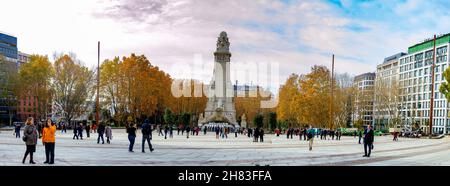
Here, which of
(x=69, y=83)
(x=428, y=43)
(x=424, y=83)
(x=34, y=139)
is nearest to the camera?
(x=34, y=139)

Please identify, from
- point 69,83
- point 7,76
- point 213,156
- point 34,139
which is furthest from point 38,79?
point 34,139

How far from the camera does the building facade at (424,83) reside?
315 ft

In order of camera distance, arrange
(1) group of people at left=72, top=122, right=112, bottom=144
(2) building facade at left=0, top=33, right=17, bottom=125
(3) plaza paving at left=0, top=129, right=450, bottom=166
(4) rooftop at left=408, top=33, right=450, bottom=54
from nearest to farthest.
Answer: (3) plaza paving at left=0, top=129, right=450, bottom=166 < (1) group of people at left=72, top=122, right=112, bottom=144 < (2) building facade at left=0, top=33, right=17, bottom=125 < (4) rooftop at left=408, top=33, right=450, bottom=54

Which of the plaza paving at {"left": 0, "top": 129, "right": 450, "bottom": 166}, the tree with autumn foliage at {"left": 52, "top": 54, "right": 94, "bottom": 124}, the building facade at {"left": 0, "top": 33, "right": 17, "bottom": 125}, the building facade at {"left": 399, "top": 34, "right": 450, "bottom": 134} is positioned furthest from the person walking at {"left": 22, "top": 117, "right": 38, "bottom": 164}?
the building facade at {"left": 399, "top": 34, "right": 450, "bottom": 134}

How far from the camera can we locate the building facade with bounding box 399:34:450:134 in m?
96.1

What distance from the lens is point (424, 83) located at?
10425 centimetres

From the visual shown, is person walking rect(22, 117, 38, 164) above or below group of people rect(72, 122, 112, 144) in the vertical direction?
above

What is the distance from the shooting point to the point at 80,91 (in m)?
58.7

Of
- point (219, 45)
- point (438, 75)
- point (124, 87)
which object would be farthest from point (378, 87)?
point (124, 87)

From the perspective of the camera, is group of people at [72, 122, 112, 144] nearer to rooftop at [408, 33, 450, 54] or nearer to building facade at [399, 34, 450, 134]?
building facade at [399, 34, 450, 134]

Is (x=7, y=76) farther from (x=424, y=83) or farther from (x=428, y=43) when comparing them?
(x=424, y=83)

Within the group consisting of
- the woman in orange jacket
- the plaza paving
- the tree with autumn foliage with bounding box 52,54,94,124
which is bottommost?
the plaza paving
